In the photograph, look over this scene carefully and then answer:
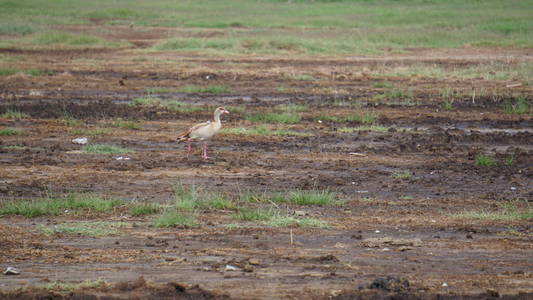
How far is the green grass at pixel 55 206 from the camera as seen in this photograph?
10133 mm

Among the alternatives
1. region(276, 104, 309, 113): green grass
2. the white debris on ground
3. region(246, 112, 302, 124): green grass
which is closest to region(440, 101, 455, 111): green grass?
region(276, 104, 309, 113): green grass

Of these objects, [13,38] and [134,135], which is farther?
[13,38]

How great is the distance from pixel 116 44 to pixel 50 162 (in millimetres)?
24923

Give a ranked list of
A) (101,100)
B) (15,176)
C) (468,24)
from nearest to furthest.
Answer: (15,176), (101,100), (468,24)

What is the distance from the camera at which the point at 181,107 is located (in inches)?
794

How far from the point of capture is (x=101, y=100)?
2148 centimetres

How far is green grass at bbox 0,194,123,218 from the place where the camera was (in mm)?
10133

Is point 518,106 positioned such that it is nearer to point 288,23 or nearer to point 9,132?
point 9,132

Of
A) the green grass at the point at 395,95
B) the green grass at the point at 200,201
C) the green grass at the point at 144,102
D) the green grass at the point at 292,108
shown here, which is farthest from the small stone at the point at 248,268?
the green grass at the point at 395,95

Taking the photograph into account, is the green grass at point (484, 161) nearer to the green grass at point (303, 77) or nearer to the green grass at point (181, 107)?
the green grass at point (181, 107)

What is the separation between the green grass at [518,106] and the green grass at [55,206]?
11621 millimetres

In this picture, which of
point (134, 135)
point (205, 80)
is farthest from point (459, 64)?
point (134, 135)

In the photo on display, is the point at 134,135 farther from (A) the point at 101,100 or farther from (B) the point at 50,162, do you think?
(A) the point at 101,100

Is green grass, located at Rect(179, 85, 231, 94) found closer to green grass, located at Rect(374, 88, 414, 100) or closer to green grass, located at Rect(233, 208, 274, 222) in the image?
green grass, located at Rect(374, 88, 414, 100)
